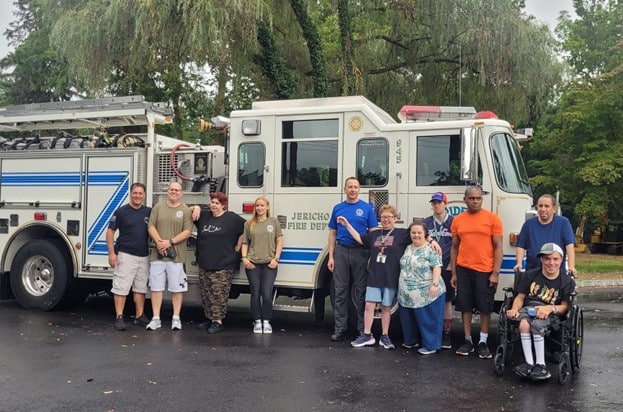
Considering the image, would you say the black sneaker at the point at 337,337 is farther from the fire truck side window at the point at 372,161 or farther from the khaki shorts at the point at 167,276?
the khaki shorts at the point at 167,276

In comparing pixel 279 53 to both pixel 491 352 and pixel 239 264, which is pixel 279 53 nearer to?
pixel 239 264

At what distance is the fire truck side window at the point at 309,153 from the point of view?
832 cm

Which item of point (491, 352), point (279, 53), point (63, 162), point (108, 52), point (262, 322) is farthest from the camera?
point (279, 53)

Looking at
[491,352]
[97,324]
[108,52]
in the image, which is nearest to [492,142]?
[491,352]

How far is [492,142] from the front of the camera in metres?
7.79

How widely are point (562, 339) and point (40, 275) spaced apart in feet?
24.4

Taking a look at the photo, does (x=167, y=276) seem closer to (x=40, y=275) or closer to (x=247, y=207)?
(x=247, y=207)

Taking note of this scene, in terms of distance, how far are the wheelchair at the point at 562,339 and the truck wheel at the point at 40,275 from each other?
622 centimetres

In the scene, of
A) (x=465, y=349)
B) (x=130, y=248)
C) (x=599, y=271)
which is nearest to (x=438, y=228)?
(x=465, y=349)

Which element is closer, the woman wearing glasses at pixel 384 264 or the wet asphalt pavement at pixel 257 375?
the wet asphalt pavement at pixel 257 375

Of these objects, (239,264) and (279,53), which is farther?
(279,53)

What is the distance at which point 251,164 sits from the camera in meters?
8.68

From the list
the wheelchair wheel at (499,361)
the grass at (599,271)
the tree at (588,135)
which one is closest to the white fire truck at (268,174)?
the wheelchair wheel at (499,361)

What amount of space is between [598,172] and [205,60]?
14.3 meters
